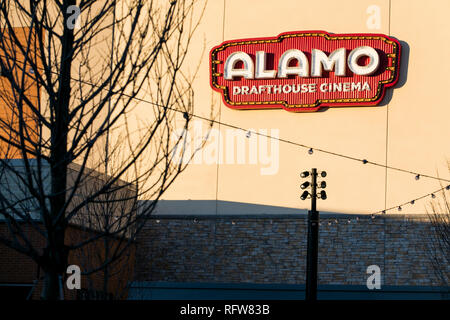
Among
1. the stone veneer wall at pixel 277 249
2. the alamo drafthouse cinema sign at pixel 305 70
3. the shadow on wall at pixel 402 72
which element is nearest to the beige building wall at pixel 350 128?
the shadow on wall at pixel 402 72

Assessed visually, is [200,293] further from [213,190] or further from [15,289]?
[15,289]

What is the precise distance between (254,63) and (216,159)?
13.4 feet

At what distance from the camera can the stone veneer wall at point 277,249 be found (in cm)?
2648

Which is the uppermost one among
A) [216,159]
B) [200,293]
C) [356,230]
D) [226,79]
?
[226,79]

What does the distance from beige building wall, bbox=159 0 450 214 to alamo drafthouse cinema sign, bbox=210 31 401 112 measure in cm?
44

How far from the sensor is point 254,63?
2892 centimetres

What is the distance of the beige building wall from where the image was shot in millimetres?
26891

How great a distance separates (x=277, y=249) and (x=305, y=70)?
6928 mm

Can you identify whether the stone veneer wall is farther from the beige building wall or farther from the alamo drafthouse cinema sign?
the alamo drafthouse cinema sign

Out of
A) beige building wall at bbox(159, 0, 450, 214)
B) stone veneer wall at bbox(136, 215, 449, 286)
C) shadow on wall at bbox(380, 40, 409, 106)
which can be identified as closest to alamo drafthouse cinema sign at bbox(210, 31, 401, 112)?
shadow on wall at bbox(380, 40, 409, 106)
